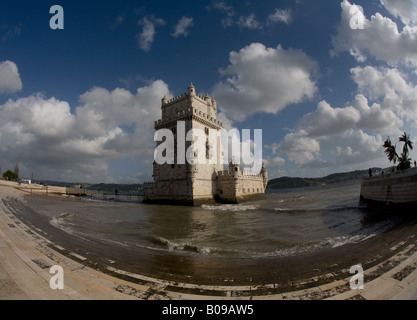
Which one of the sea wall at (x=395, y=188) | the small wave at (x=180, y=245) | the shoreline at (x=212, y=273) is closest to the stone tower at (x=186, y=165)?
the small wave at (x=180, y=245)

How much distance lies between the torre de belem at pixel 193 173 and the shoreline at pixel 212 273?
27544 mm

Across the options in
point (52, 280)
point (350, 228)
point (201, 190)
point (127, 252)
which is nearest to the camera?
point (52, 280)

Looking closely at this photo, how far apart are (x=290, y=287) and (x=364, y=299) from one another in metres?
1.48

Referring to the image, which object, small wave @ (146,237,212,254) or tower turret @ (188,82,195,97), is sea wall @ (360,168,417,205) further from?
tower turret @ (188,82,195,97)

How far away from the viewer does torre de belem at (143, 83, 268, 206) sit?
36225 mm

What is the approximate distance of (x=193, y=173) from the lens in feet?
116

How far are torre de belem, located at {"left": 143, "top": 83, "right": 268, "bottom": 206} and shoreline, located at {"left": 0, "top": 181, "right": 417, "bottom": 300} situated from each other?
2754cm

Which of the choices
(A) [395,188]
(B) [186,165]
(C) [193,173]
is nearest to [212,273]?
(A) [395,188]

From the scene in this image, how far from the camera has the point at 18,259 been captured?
5.65m

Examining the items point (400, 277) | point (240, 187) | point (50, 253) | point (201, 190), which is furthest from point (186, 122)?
point (400, 277)

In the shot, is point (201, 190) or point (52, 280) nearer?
point (52, 280)

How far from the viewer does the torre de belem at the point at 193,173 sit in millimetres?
36225

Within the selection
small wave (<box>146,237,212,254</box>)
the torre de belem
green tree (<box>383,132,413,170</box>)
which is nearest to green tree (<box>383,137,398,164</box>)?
green tree (<box>383,132,413,170</box>)
